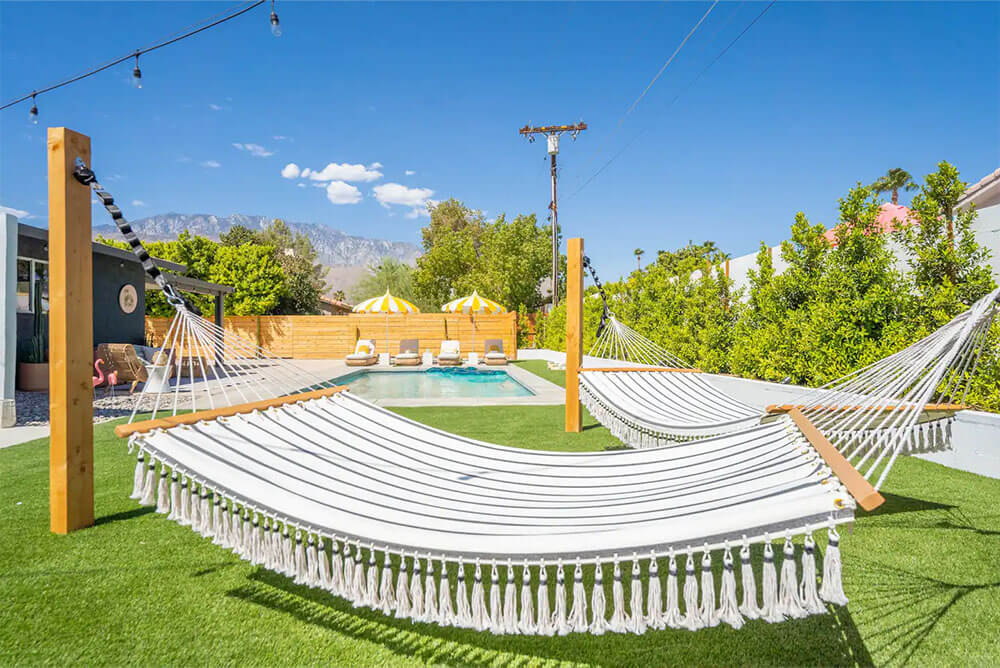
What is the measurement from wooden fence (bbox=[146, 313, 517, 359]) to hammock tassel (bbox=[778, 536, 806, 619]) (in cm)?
1429

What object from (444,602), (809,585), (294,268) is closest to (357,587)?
(444,602)

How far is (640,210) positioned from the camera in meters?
16.3

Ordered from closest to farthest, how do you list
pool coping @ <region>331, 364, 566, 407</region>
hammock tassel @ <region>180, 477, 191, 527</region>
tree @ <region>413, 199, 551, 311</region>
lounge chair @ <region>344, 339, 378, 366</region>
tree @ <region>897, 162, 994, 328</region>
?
hammock tassel @ <region>180, 477, 191, 527</region>
tree @ <region>897, 162, 994, 328</region>
pool coping @ <region>331, 364, 566, 407</region>
lounge chair @ <region>344, 339, 378, 366</region>
tree @ <region>413, 199, 551, 311</region>

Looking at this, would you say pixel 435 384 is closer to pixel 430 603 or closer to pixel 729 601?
pixel 430 603

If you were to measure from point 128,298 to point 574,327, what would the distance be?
9676 mm

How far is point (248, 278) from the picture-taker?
1836 centimetres

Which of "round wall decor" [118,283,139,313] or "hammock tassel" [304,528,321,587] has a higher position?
"round wall decor" [118,283,139,313]

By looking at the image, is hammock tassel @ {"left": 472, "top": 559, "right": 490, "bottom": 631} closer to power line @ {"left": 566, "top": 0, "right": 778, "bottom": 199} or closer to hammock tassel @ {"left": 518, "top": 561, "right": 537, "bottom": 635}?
hammock tassel @ {"left": 518, "top": 561, "right": 537, "bottom": 635}

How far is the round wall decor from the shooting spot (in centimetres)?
940

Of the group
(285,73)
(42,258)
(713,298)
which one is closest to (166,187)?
(285,73)

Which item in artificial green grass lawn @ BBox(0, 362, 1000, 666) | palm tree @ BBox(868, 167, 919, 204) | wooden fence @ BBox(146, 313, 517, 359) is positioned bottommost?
artificial green grass lawn @ BBox(0, 362, 1000, 666)

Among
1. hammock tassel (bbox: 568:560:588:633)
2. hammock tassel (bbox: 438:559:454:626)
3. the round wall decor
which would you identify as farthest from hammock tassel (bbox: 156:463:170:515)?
the round wall decor

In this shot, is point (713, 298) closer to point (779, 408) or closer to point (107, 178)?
point (779, 408)

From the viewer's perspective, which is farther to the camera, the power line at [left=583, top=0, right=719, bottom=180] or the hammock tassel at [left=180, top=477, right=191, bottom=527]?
the power line at [left=583, top=0, right=719, bottom=180]
